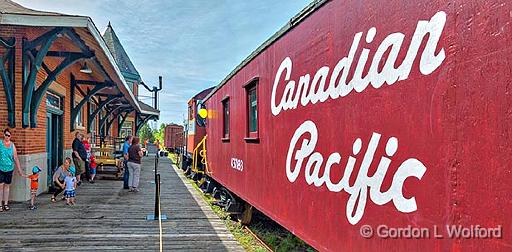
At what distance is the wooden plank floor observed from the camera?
5.30m

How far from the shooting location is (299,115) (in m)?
3.46

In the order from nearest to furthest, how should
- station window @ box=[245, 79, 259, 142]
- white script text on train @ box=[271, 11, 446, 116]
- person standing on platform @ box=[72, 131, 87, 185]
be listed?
1. white script text on train @ box=[271, 11, 446, 116]
2. station window @ box=[245, 79, 259, 142]
3. person standing on platform @ box=[72, 131, 87, 185]

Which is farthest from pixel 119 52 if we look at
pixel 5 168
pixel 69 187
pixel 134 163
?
pixel 5 168

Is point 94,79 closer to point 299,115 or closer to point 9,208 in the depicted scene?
point 9,208

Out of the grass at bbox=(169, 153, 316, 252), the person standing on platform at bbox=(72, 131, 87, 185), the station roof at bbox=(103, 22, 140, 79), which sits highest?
the station roof at bbox=(103, 22, 140, 79)

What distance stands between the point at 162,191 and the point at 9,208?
398 centimetres

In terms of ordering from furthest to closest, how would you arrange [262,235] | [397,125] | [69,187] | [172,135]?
[172,135]
[69,187]
[262,235]
[397,125]

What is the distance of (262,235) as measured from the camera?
6.37 metres

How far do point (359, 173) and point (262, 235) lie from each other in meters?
4.17

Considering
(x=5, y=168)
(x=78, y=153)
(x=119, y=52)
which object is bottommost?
(x=5, y=168)

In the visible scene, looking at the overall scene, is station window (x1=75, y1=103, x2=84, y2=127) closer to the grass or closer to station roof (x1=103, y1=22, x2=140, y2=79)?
the grass

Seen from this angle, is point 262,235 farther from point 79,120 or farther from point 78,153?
point 79,120

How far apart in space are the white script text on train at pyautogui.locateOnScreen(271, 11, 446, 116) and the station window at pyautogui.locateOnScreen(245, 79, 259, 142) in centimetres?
128

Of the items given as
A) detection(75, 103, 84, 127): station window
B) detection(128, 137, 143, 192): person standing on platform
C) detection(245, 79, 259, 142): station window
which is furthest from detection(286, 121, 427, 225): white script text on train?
detection(75, 103, 84, 127): station window
